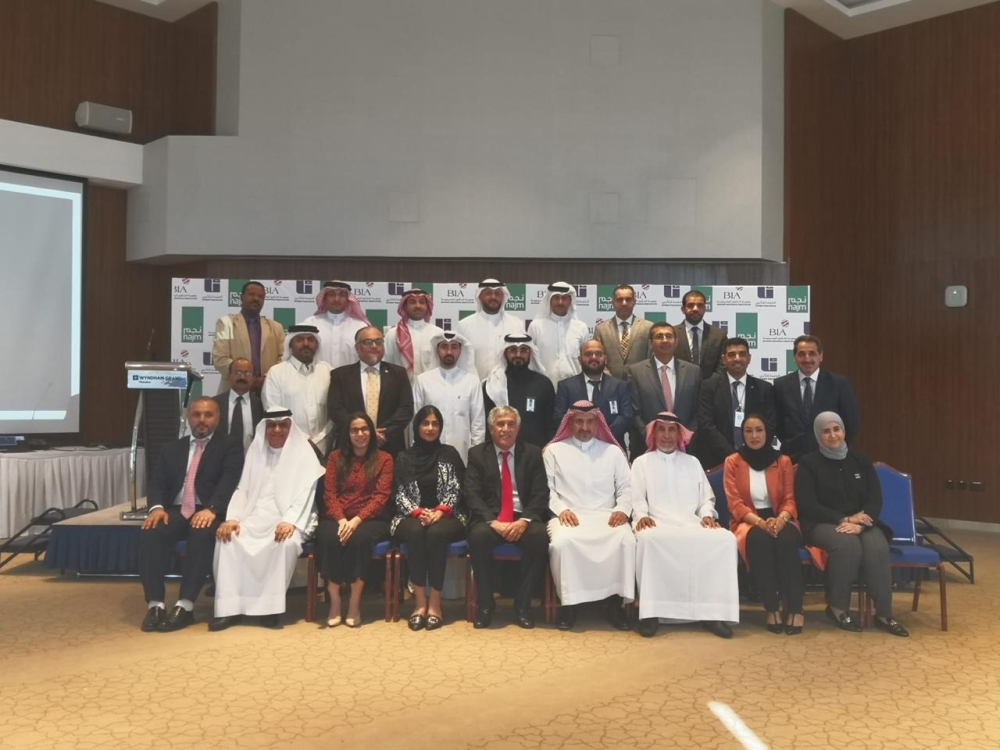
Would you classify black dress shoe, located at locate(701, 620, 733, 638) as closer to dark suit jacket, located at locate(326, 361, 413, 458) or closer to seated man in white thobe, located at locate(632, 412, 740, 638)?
seated man in white thobe, located at locate(632, 412, 740, 638)

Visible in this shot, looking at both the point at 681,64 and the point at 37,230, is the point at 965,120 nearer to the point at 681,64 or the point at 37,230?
the point at 681,64

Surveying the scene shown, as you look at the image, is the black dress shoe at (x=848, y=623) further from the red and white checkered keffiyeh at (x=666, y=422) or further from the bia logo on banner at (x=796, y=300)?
the bia logo on banner at (x=796, y=300)

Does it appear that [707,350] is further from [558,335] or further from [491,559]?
[491,559]

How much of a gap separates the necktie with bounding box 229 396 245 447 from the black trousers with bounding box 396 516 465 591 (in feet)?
4.35

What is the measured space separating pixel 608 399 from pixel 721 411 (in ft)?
2.16

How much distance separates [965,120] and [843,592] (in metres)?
5.76

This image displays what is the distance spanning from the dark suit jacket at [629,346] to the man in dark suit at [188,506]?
2339 millimetres

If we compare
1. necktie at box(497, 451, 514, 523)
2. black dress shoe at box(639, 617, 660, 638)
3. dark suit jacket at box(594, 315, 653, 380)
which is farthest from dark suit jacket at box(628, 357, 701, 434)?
black dress shoe at box(639, 617, 660, 638)

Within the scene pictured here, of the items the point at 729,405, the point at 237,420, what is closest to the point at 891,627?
the point at 729,405

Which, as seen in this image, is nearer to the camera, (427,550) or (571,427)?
(427,550)

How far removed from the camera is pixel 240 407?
5.45 metres

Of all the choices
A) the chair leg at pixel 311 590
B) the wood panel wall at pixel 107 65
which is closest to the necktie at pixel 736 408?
the chair leg at pixel 311 590

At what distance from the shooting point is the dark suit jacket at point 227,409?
212 inches

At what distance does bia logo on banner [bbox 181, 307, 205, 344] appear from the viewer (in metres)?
7.57
